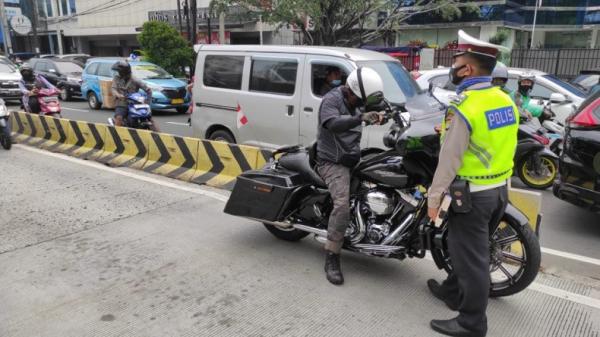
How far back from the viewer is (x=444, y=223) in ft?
11.0

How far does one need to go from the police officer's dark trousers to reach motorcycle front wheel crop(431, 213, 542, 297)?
1.30 feet

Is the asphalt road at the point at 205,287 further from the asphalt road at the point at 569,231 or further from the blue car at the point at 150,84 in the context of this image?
the blue car at the point at 150,84

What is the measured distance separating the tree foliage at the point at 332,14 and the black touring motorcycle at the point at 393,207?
31.3 ft

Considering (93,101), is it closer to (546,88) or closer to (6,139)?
(6,139)

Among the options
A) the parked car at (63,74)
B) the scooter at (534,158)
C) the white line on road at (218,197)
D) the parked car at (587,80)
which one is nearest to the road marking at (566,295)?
the white line on road at (218,197)

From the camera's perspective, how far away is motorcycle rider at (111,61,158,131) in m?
8.32

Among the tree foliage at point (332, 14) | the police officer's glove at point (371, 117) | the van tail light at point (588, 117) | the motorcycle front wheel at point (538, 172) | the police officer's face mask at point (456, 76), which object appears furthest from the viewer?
the tree foliage at point (332, 14)

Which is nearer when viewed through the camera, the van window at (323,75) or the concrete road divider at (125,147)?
the van window at (323,75)

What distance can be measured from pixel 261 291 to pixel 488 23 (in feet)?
79.2

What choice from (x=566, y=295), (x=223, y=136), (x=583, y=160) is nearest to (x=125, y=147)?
(x=223, y=136)

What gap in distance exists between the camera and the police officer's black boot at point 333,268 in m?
3.79

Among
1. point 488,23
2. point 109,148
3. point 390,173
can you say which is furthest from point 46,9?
point 390,173

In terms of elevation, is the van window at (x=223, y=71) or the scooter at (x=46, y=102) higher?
the van window at (x=223, y=71)

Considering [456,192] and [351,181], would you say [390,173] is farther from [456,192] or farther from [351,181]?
[456,192]
